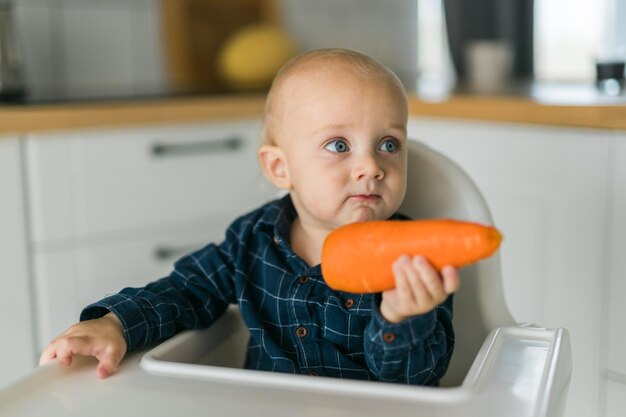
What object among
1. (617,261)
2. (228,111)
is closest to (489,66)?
(228,111)

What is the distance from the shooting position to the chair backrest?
1.08m

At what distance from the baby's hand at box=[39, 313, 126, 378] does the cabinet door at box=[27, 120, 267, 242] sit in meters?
0.80

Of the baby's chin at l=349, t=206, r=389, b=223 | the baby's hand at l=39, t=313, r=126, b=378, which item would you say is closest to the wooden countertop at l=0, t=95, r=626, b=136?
the baby's chin at l=349, t=206, r=389, b=223

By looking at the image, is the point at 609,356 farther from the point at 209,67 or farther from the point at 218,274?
the point at 209,67

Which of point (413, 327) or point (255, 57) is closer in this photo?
point (413, 327)

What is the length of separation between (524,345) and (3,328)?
3.93 feet

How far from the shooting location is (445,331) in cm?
97

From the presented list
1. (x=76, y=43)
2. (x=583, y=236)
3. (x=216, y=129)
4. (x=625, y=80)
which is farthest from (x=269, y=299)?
(x=76, y=43)

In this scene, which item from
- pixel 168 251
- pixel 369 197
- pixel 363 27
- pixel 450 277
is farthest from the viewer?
pixel 363 27

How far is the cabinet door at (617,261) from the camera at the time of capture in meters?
1.44

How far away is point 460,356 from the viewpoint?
1.11 meters

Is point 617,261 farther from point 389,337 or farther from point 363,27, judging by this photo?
point 363,27

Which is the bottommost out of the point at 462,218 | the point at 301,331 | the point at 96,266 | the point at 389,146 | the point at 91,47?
the point at 96,266

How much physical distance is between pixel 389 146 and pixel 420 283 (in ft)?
0.91
